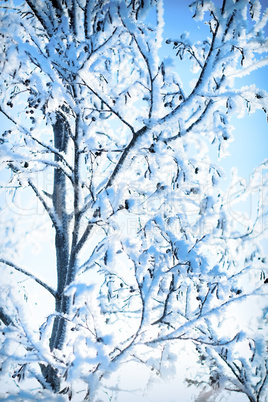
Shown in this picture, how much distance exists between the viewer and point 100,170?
11.8 feet

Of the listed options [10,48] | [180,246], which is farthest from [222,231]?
[10,48]

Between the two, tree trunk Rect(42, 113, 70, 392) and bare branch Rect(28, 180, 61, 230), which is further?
bare branch Rect(28, 180, 61, 230)

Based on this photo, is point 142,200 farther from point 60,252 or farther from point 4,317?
point 4,317

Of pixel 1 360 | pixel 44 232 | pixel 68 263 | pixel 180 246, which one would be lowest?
pixel 1 360

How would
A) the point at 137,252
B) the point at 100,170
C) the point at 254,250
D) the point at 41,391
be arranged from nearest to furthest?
1. the point at 137,252
2. the point at 41,391
3. the point at 254,250
4. the point at 100,170

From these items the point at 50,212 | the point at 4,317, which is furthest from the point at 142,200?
the point at 4,317

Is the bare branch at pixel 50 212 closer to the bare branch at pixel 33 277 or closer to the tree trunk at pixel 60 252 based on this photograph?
the tree trunk at pixel 60 252

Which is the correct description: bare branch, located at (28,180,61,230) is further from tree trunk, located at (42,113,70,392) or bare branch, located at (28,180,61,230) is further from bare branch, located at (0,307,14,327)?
bare branch, located at (0,307,14,327)

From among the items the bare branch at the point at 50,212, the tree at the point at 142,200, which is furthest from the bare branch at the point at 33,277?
the bare branch at the point at 50,212

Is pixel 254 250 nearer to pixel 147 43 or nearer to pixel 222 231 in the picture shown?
pixel 222 231

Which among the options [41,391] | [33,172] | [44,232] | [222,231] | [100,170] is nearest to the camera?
[41,391]

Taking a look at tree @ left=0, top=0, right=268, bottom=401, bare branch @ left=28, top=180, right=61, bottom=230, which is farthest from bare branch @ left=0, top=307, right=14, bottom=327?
bare branch @ left=28, top=180, right=61, bottom=230

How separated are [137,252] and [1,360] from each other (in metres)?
1.61

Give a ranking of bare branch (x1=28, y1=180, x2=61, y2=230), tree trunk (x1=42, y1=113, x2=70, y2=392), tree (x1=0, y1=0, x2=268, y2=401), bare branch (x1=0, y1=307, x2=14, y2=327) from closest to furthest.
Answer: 1. tree (x1=0, y1=0, x2=268, y2=401)
2. tree trunk (x1=42, y1=113, x2=70, y2=392)
3. bare branch (x1=0, y1=307, x2=14, y2=327)
4. bare branch (x1=28, y1=180, x2=61, y2=230)
